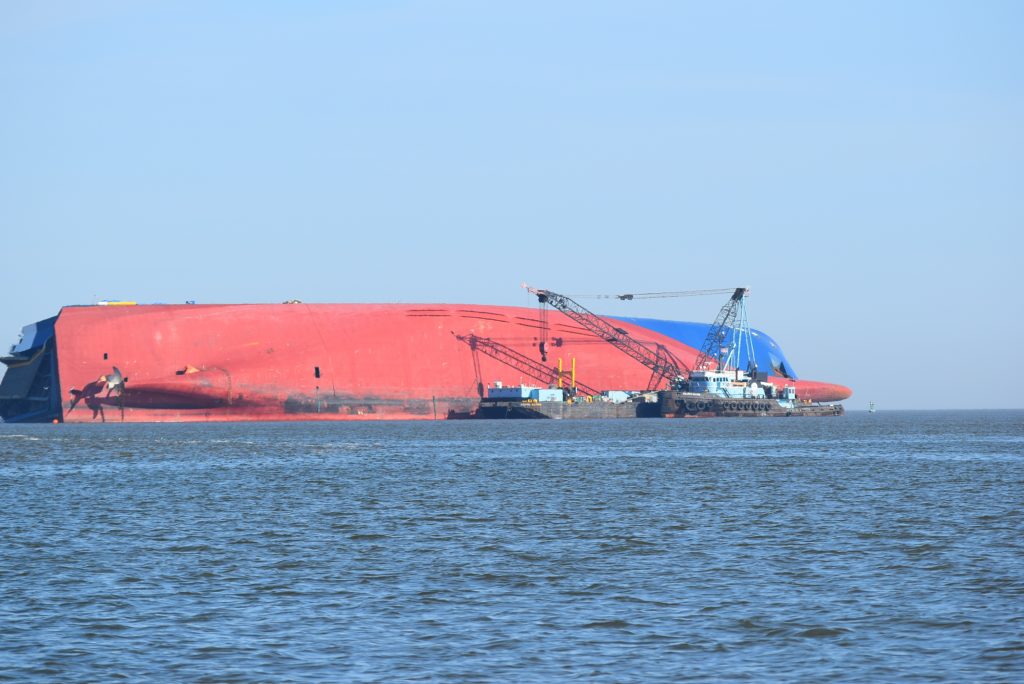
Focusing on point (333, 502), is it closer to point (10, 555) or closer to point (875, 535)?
point (10, 555)

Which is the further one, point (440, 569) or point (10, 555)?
point (10, 555)

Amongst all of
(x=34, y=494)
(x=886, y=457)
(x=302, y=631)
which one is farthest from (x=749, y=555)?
(x=886, y=457)

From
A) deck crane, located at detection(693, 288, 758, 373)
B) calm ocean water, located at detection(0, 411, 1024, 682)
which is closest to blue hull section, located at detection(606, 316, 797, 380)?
deck crane, located at detection(693, 288, 758, 373)

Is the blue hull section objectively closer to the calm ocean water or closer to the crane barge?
the crane barge

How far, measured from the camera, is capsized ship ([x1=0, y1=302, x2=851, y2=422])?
103688 mm

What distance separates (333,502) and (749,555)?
50.0 feet

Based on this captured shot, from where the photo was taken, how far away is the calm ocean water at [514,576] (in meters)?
15.8

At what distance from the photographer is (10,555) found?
25.4 metres

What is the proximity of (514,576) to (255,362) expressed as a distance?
87.9 meters

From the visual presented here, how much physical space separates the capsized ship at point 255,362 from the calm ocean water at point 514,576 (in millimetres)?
58102

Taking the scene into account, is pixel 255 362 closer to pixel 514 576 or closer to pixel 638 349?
pixel 638 349

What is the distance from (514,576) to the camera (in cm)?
2211

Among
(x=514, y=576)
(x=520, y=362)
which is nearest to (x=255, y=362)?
(x=520, y=362)

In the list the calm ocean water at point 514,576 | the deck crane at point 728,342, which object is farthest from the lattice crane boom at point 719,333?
the calm ocean water at point 514,576
